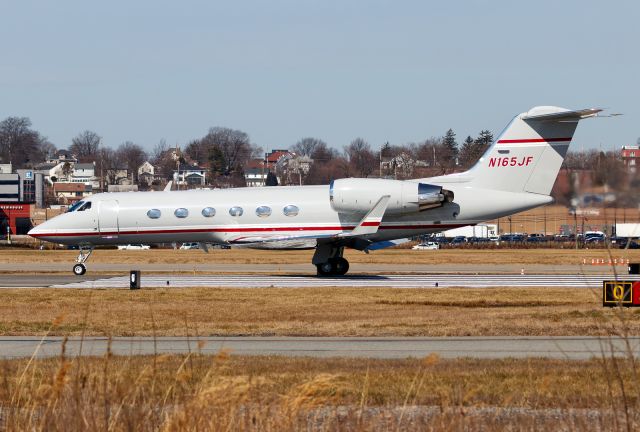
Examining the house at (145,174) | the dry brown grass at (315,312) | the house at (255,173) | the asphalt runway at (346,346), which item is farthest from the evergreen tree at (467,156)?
the asphalt runway at (346,346)

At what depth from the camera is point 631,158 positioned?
11305 millimetres

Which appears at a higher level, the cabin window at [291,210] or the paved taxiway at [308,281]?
the cabin window at [291,210]

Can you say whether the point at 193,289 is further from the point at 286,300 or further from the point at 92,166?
the point at 92,166

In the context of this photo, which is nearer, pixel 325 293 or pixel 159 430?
pixel 159 430

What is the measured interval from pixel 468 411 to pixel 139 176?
18109cm

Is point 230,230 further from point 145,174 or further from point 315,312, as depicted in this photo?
point 145,174

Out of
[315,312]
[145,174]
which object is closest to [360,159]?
[145,174]

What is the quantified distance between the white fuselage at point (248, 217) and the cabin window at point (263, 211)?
82mm

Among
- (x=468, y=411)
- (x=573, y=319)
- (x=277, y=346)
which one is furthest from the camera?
(x=573, y=319)

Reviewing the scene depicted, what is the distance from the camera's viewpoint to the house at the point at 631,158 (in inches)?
423

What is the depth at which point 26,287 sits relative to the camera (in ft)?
105

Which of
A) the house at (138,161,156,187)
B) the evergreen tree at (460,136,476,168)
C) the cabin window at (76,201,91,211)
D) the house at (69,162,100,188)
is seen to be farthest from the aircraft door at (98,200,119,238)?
the house at (69,162,100,188)

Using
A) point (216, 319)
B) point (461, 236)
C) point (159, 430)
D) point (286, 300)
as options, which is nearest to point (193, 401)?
point (159, 430)

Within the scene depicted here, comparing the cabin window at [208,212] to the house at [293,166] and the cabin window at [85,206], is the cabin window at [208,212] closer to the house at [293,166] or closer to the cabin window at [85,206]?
the cabin window at [85,206]
